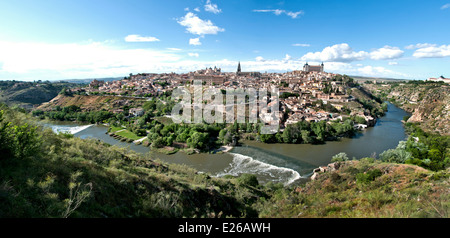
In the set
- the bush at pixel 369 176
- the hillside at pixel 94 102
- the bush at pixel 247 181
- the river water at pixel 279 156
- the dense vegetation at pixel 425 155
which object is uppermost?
the hillside at pixel 94 102

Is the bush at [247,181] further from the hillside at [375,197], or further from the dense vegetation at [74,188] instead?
the dense vegetation at [74,188]

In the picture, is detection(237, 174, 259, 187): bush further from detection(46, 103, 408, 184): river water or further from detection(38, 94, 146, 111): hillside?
detection(38, 94, 146, 111): hillside

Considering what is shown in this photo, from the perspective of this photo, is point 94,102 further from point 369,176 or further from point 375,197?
point 375,197

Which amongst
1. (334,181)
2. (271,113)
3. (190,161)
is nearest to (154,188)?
(334,181)

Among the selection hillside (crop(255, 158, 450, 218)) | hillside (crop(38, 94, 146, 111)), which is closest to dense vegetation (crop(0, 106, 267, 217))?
hillside (crop(255, 158, 450, 218))
